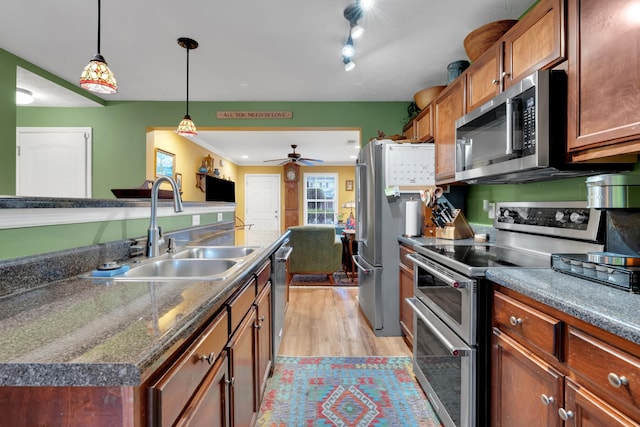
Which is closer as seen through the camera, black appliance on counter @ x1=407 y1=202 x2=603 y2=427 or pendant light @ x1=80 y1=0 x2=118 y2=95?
black appliance on counter @ x1=407 y1=202 x2=603 y2=427

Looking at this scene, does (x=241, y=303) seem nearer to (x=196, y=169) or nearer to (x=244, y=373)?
(x=244, y=373)

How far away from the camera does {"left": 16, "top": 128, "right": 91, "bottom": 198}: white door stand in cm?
399

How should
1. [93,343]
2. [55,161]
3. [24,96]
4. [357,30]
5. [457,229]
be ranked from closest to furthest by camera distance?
[93,343], [357,30], [457,229], [24,96], [55,161]

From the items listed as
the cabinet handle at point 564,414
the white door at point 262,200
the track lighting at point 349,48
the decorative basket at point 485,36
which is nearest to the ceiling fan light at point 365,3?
the track lighting at point 349,48

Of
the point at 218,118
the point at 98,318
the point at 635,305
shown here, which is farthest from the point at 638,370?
the point at 218,118

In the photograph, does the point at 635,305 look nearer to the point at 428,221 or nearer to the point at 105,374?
the point at 105,374

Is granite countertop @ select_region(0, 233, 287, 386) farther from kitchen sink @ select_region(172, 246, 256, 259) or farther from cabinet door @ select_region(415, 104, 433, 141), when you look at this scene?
cabinet door @ select_region(415, 104, 433, 141)

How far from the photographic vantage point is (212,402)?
35.5 inches

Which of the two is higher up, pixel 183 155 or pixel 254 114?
pixel 254 114

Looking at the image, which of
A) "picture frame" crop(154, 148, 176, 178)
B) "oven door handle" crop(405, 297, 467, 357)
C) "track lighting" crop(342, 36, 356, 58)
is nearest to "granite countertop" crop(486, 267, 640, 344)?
"oven door handle" crop(405, 297, 467, 357)

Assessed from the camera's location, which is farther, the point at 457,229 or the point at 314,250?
the point at 314,250

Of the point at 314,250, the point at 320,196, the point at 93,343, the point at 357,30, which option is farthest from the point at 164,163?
the point at 320,196

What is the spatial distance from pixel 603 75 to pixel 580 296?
807mm

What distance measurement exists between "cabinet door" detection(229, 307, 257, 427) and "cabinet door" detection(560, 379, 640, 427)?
1016mm
